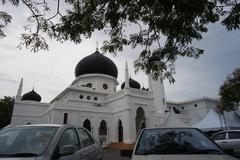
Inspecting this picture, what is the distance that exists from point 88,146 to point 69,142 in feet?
2.91

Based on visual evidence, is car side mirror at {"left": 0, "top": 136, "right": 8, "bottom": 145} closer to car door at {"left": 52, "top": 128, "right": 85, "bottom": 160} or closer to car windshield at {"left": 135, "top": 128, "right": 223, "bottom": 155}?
car door at {"left": 52, "top": 128, "right": 85, "bottom": 160}

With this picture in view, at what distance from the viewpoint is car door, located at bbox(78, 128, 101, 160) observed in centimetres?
448

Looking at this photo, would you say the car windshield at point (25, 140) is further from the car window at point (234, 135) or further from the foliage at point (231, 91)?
the foliage at point (231, 91)

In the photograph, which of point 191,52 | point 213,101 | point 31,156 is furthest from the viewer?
point 213,101

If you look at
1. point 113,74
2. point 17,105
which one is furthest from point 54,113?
point 113,74

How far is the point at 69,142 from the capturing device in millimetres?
3996

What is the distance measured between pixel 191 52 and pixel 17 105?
32.4 metres

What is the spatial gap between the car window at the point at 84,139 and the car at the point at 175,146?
1.29 metres

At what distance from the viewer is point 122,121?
97.2 feet

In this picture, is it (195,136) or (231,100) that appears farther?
(231,100)

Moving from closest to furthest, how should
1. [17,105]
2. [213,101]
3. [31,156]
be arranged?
[31,156]
[17,105]
[213,101]

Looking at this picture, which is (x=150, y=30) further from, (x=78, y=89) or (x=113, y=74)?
(x=113, y=74)

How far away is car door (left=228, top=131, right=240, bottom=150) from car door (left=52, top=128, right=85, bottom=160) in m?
8.56

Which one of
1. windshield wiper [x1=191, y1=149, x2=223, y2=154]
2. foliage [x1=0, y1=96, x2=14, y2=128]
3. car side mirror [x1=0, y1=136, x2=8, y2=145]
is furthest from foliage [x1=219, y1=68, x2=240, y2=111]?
foliage [x1=0, y1=96, x2=14, y2=128]
